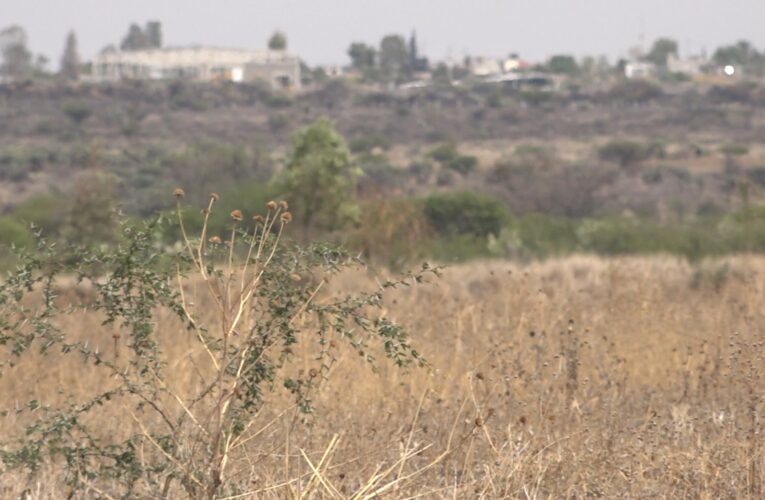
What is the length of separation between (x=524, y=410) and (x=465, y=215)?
1796 cm

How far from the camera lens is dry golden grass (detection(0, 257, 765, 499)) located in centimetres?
503

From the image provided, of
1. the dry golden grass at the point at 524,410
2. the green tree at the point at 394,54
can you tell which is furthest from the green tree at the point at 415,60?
the dry golden grass at the point at 524,410

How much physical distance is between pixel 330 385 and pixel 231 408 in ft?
8.60

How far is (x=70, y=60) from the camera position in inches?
3339

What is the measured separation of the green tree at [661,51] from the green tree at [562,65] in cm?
1117

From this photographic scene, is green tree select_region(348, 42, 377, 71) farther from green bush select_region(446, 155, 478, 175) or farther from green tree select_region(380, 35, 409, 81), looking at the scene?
green bush select_region(446, 155, 478, 175)

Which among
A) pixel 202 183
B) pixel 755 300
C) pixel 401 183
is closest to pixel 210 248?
pixel 755 300

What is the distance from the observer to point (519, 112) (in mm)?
62594

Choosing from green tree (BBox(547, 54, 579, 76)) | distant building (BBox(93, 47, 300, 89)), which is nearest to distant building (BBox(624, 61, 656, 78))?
green tree (BBox(547, 54, 579, 76))

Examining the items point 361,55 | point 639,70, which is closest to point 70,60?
point 361,55

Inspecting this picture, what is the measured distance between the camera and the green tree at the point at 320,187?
17906 millimetres

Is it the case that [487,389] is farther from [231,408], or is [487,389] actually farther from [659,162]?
[659,162]

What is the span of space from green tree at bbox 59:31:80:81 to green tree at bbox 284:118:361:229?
62451 mm

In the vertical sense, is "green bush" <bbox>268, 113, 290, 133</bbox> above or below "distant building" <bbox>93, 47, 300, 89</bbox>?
below
